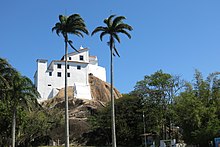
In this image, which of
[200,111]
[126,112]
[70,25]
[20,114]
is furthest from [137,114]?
[70,25]

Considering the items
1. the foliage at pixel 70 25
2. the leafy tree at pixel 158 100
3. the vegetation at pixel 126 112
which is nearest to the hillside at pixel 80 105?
the vegetation at pixel 126 112

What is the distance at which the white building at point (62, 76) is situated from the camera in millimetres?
92250

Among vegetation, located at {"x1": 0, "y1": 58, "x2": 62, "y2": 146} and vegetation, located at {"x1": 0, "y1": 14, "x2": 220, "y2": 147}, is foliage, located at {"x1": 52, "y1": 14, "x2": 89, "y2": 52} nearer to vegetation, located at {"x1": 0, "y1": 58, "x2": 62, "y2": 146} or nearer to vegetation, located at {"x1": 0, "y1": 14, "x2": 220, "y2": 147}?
vegetation, located at {"x1": 0, "y1": 14, "x2": 220, "y2": 147}

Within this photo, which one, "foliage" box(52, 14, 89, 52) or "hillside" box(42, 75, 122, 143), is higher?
"foliage" box(52, 14, 89, 52)

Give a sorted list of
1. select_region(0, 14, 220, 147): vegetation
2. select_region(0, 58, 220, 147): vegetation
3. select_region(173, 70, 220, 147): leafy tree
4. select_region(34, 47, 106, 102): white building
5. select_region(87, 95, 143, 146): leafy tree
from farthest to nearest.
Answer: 1. select_region(34, 47, 106, 102): white building
2. select_region(87, 95, 143, 146): leafy tree
3. select_region(173, 70, 220, 147): leafy tree
4. select_region(0, 58, 220, 147): vegetation
5. select_region(0, 14, 220, 147): vegetation

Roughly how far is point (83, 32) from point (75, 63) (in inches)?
2483

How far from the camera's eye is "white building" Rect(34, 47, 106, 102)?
92250 millimetres

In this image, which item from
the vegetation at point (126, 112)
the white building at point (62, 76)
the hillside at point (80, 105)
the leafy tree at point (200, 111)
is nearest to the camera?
the vegetation at point (126, 112)

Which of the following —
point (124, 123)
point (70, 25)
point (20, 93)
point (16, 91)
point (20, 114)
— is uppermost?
point (70, 25)

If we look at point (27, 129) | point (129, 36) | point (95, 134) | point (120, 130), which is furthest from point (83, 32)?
point (95, 134)

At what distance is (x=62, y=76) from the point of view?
9538cm

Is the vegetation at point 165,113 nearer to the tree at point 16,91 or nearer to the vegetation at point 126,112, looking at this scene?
the vegetation at point 126,112

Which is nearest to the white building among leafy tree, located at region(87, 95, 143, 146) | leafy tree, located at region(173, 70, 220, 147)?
leafy tree, located at region(87, 95, 143, 146)

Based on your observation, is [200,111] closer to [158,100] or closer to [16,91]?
[158,100]
